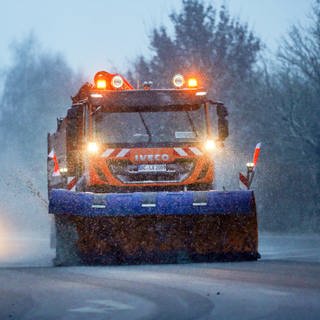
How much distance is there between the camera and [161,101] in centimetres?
1631

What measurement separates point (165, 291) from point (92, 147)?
571 cm

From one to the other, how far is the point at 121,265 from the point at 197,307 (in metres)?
5.95

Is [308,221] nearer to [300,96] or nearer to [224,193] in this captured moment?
[300,96]

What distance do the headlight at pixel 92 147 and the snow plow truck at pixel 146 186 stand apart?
0.02 meters

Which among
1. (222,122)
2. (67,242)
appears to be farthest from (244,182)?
(67,242)

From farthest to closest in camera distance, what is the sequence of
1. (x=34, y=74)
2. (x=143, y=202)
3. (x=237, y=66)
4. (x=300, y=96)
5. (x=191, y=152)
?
1. (x=34, y=74)
2. (x=237, y=66)
3. (x=300, y=96)
4. (x=191, y=152)
5. (x=143, y=202)

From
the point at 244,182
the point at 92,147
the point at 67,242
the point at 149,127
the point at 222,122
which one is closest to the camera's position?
the point at 67,242

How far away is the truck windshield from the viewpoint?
52.1ft

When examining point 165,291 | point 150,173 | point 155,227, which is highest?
point 150,173

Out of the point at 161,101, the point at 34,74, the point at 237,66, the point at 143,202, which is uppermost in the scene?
the point at 34,74

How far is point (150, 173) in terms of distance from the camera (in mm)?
15797

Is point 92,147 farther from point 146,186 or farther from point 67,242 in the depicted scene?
point 67,242

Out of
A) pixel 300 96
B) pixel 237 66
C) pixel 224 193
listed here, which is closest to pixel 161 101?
pixel 224 193

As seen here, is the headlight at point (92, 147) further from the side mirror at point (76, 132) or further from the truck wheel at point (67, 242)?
the truck wheel at point (67, 242)
